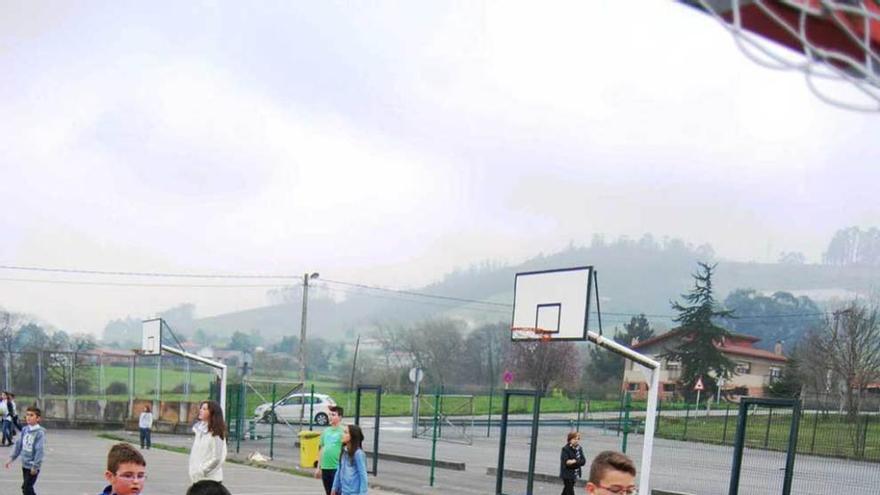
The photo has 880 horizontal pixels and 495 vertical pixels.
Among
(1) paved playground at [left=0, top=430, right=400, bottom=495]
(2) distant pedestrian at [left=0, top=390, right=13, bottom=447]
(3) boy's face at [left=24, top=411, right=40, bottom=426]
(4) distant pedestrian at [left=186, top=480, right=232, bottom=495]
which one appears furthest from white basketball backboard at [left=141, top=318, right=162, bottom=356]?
(4) distant pedestrian at [left=186, top=480, right=232, bottom=495]

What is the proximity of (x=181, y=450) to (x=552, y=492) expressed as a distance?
35.9 feet

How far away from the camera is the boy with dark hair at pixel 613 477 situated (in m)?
3.77

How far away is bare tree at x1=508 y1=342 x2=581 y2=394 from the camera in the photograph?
73.4 m

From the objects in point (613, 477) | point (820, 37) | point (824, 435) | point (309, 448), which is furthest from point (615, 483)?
point (824, 435)

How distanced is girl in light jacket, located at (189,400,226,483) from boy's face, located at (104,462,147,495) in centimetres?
465

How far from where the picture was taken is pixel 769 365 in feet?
263

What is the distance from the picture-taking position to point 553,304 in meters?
14.0

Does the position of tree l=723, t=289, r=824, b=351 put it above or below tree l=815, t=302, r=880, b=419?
below

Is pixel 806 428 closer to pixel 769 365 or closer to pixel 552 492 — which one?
pixel 552 492

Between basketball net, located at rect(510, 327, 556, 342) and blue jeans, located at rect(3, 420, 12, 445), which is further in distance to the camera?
blue jeans, located at rect(3, 420, 12, 445)

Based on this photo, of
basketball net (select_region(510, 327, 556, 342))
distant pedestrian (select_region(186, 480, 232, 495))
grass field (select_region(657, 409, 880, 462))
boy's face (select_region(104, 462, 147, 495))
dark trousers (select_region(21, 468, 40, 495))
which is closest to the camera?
distant pedestrian (select_region(186, 480, 232, 495))

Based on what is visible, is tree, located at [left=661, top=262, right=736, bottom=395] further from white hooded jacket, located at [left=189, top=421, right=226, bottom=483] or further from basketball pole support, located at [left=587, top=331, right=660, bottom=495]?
white hooded jacket, located at [left=189, top=421, right=226, bottom=483]

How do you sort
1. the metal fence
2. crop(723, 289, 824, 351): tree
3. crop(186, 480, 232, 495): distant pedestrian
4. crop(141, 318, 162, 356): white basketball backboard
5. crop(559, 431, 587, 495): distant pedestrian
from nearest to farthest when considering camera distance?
crop(186, 480, 232, 495): distant pedestrian → crop(559, 431, 587, 495): distant pedestrian → crop(141, 318, 162, 356): white basketball backboard → the metal fence → crop(723, 289, 824, 351): tree

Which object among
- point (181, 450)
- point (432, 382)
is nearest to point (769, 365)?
point (432, 382)
